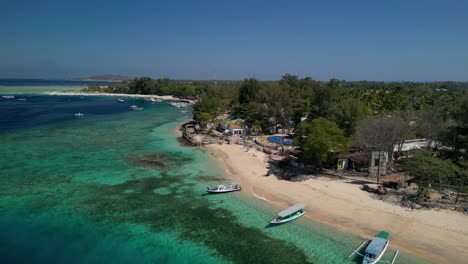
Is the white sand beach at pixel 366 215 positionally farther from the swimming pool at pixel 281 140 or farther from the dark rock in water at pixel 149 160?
the swimming pool at pixel 281 140

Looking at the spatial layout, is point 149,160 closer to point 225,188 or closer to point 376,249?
point 225,188

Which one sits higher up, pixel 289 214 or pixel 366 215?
pixel 289 214

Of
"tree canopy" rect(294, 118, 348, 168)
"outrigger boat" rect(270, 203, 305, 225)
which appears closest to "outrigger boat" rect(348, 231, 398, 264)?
"outrigger boat" rect(270, 203, 305, 225)

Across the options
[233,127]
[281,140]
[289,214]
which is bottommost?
[289,214]

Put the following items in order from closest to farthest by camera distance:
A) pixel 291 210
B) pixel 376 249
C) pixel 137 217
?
pixel 376 249 → pixel 291 210 → pixel 137 217

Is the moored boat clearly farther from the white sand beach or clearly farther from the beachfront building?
the beachfront building

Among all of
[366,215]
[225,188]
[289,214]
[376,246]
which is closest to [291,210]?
[289,214]

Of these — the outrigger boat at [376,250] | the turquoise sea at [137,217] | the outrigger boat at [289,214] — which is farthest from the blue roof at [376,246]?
the outrigger boat at [289,214]
